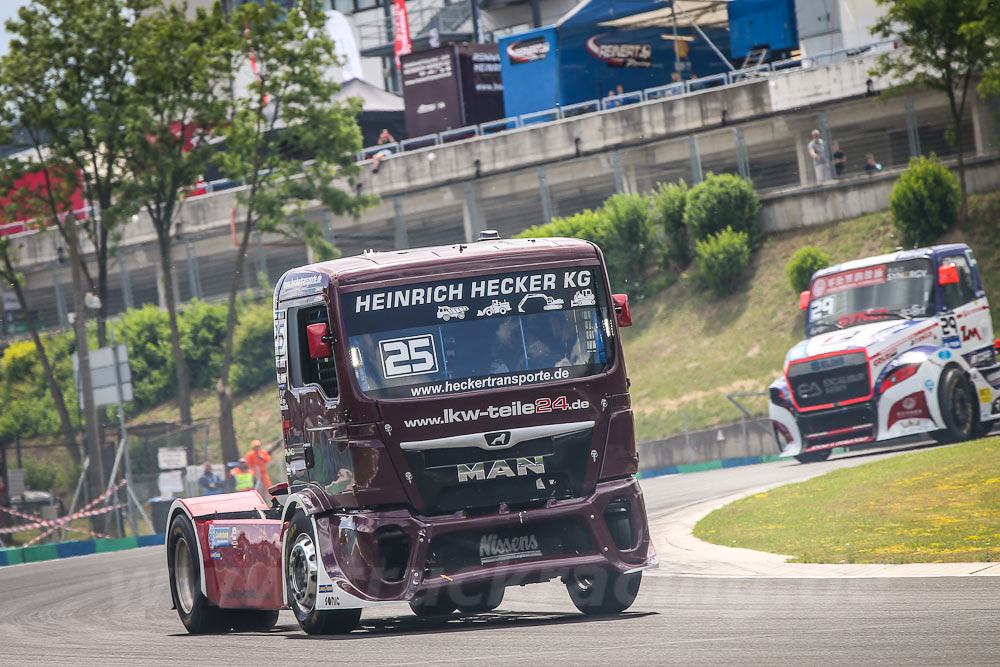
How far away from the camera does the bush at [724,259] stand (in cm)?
4484

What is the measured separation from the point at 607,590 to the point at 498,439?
5.79ft

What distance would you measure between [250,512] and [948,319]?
47.2ft

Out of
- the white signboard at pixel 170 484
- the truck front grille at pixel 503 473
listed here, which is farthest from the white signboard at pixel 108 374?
the truck front grille at pixel 503 473

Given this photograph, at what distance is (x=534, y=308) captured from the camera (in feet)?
35.2

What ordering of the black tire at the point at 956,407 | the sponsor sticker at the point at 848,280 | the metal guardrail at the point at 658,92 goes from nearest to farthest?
1. the black tire at the point at 956,407
2. the sponsor sticker at the point at 848,280
3. the metal guardrail at the point at 658,92

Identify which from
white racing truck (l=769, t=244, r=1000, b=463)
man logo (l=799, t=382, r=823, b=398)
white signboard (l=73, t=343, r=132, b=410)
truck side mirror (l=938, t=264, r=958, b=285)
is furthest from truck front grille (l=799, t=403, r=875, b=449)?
white signboard (l=73, t=343, r=132, b=410)

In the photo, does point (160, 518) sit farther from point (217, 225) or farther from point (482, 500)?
point (217, 225)

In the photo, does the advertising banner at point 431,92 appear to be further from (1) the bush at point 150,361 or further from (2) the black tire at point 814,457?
(2) the black tire at point 814,457

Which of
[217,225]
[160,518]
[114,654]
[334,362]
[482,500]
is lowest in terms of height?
[160,518]

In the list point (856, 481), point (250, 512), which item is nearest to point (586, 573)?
point (250, 512)

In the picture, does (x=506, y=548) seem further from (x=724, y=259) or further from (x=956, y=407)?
(x=724, y=259)

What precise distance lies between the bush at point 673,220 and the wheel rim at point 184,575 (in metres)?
35.2

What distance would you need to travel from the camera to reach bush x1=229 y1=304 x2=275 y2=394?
5272cm

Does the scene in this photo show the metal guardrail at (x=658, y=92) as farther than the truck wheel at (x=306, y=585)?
Yes
